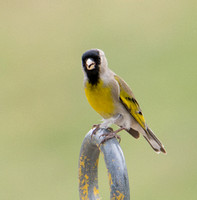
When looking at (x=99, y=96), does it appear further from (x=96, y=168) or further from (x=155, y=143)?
(x=96, y=168)

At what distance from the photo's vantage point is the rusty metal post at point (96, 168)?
262 cm

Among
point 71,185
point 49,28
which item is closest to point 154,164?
point 71,185

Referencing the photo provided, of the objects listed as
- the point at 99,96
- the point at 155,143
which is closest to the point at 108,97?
the point at 99,96

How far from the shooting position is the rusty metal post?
2617mm

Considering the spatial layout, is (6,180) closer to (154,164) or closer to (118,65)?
(154,164)

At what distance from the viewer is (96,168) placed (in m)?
3.11

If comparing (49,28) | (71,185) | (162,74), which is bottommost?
(71,185)

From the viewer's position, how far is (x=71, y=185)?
739 cm

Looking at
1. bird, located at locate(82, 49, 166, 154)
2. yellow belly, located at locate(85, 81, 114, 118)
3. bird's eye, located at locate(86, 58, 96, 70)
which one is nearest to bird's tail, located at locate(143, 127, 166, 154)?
bird, located at locate(82, 49, 166, 154)

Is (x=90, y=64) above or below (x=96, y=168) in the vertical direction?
above

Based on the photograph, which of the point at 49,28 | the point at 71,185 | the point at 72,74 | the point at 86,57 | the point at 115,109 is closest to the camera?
the point at 86,57

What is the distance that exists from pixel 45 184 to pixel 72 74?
11.1 feet

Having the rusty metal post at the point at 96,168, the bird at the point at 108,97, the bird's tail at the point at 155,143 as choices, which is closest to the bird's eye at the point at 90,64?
the bird at the point at 108,97

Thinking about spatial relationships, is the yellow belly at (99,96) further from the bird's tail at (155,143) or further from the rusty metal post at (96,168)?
the rusty metal post at (96,168)
